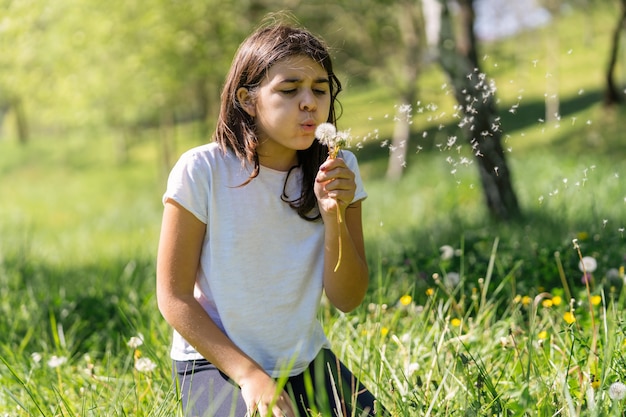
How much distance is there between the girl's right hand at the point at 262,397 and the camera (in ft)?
5.86

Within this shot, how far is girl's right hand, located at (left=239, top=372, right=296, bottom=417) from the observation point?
179 centimetres

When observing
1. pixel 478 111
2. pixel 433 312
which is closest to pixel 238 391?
pixel 433 312

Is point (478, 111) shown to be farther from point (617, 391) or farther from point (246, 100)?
point (617, 391)

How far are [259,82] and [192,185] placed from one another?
33 centimetres

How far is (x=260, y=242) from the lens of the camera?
6.79 feet

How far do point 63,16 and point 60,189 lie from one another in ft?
28.9

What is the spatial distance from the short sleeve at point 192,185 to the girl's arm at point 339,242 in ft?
1.01

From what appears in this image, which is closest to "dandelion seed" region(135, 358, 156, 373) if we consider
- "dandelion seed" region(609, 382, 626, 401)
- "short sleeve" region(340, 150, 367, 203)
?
"short sleeve" region(340, 150, 367, 203)

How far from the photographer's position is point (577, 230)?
4.20 m

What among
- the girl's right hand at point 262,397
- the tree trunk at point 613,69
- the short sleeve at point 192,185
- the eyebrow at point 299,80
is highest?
the eyebrow at point 299,80

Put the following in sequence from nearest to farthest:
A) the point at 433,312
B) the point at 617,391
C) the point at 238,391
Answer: the point at 617,391
the point at 238,391
the point at 433,312

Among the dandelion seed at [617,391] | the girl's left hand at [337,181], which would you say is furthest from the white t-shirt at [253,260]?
the dandelion seed at [617,391]

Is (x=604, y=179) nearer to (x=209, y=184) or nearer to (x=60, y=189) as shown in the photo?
(x=209, y=184)

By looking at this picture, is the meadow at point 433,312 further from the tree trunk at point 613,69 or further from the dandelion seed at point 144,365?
the tree trunk at point 613,69
